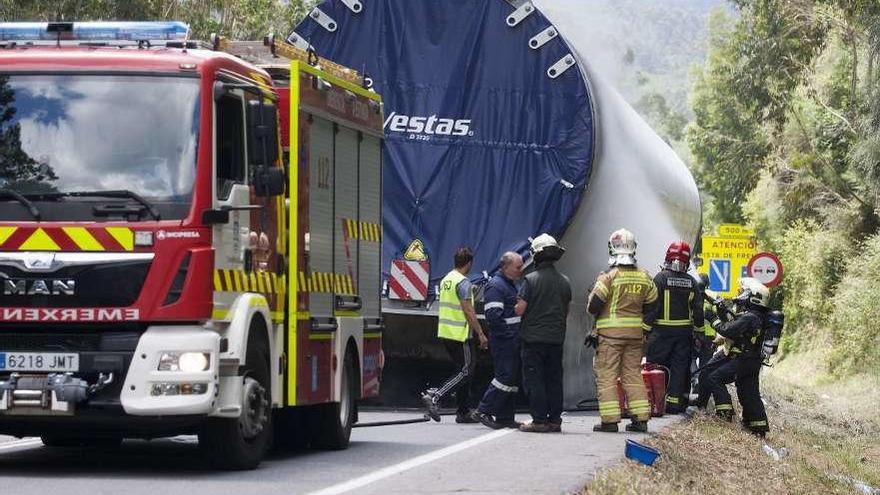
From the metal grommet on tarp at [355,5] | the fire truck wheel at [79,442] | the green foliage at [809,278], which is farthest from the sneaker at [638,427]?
the green foliage at [809,278]

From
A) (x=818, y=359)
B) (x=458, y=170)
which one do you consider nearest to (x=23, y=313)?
(x=458, y=170)

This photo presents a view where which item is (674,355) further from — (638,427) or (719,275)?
(719,275)

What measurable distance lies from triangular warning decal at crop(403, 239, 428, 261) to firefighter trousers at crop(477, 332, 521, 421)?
131 centimetres

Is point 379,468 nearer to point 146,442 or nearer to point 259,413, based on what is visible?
point 259,413

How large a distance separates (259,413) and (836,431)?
13812 mm

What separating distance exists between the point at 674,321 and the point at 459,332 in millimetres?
2661

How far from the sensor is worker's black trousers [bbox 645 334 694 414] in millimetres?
18984

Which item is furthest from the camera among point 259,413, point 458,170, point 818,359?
point 818,359

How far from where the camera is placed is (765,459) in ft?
52.9

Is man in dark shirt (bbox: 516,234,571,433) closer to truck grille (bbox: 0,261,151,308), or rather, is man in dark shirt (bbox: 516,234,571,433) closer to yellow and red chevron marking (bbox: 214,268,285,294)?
yellow and red chevron marking (bbox: 214,268,285,294)

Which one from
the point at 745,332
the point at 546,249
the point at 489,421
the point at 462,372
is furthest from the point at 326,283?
the point at 745,332

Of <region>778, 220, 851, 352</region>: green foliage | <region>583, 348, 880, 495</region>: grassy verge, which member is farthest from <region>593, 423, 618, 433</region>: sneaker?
<region>778, 220, 851, 352</region>: green foliage

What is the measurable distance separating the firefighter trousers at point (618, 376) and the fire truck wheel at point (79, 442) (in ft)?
14.4

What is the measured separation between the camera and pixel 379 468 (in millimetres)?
12336
